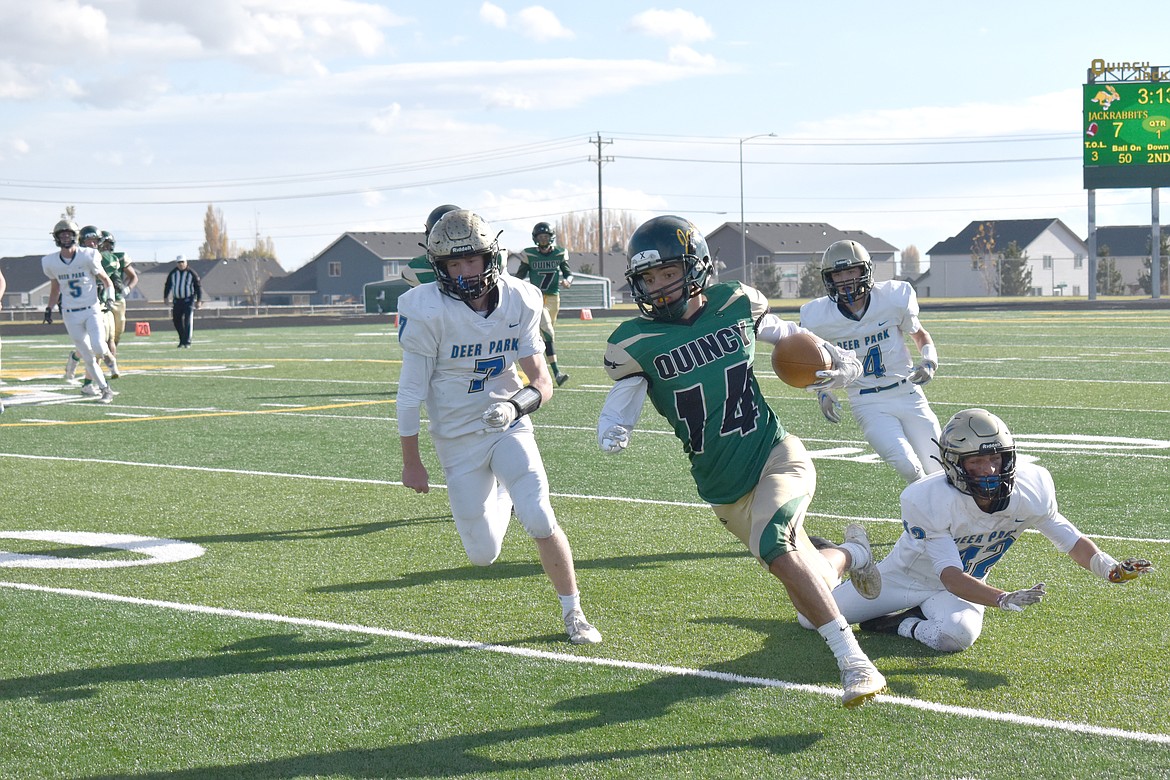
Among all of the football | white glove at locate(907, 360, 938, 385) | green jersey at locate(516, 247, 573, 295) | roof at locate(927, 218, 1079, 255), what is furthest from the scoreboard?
roof at locate(927, 218, 1079, 255)

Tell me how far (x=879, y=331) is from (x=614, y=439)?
11.0ft

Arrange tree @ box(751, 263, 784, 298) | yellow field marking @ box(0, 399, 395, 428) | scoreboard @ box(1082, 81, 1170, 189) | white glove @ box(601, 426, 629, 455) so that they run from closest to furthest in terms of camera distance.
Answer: white glove @ box(601, 426, 629, 455) → yellow field marking @ box(0, 399, 395, 428) → scoreboard @ box(1082, 81, 1170, 189) → tree @ box(751, 263, 784, 298)

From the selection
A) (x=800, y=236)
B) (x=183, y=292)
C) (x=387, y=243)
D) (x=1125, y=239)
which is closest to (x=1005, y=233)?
(x=1125, y=239)

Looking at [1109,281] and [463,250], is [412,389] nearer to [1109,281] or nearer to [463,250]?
[463,250]

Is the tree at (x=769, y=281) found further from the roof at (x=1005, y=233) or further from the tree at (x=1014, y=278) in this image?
the roof at (x=1005, y=233)

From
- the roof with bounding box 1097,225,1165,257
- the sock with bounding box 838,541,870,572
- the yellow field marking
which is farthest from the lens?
the roof with bounding box 1097,225,1165,257

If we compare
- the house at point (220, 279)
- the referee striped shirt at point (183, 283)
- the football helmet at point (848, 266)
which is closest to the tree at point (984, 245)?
the house at point (220, 279)

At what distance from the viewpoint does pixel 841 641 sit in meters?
4.45

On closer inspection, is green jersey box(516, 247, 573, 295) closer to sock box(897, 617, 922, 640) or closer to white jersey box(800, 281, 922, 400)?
white jersey box(800, 281, 922, 400)

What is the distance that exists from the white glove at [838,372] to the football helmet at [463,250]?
146 centimetres

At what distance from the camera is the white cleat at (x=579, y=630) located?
17.8 ft

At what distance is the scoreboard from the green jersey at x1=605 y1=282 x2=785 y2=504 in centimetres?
4162

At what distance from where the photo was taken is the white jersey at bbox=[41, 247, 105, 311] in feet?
49.7

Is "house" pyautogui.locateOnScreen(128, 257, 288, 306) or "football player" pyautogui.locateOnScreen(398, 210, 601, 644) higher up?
"house" pyautogui.locateOnScreen(128, 257, 288, 306)
